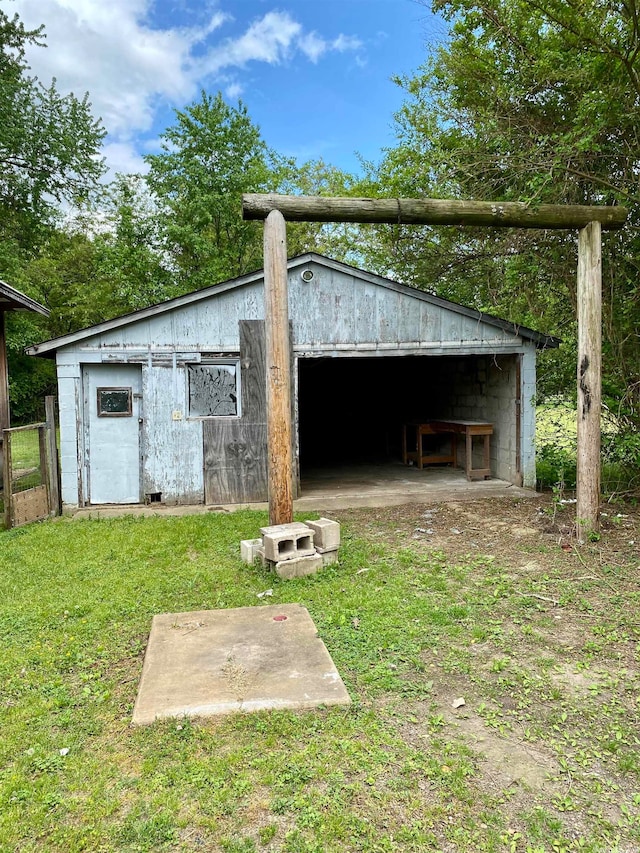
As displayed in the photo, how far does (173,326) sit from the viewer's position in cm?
801

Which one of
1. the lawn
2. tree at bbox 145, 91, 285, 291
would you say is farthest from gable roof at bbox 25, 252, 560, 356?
tree at bbox 145, 91, 285, 291

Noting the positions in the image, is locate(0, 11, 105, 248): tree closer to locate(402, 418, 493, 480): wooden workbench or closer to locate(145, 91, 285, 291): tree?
locate(145, 91, 285, 291): tree

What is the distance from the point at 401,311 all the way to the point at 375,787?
7.07 m

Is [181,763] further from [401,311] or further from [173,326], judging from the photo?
[401,311]

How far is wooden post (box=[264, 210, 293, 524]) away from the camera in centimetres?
518

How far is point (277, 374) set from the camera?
520 cm

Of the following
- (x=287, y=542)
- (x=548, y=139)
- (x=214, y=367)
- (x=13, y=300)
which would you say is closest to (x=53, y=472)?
(x=13, y=300)

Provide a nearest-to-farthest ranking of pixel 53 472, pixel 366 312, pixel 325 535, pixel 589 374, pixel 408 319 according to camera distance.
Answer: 1. pixel 325 535
2. pixel 589 374
3. pixel 53 472
4. pixel 366 312
5. pixel 408 319

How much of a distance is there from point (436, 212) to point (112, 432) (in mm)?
5206

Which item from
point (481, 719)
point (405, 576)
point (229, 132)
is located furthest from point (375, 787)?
point (229, 132)

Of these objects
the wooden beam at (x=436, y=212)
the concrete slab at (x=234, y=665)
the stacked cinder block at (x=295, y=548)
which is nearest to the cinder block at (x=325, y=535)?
Result: the stacked cinder block at (x=295, y=548)

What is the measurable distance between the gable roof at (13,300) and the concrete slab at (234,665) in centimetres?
507

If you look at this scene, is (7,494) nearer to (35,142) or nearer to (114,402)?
(114,402)

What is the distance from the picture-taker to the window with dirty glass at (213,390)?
818cm
